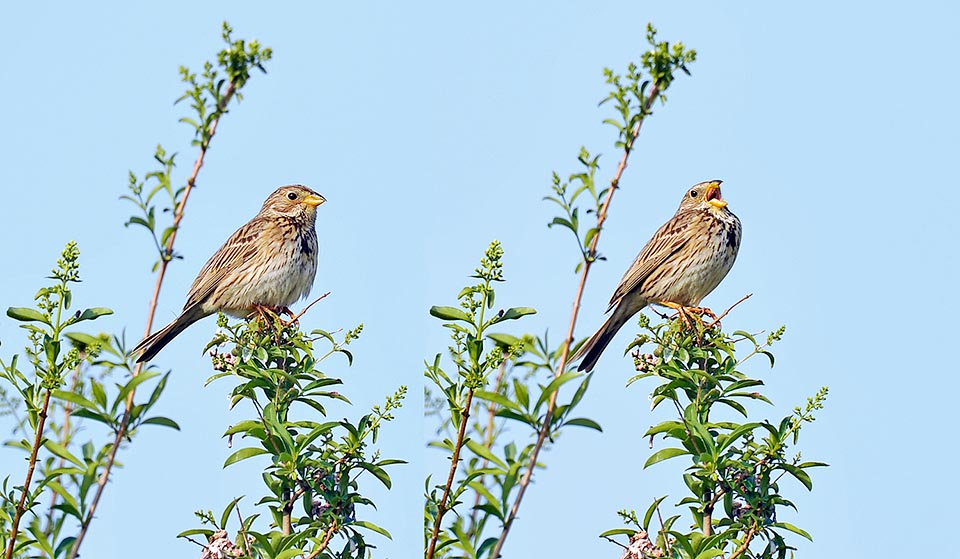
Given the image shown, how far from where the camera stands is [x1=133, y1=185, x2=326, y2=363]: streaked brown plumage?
6.66 m

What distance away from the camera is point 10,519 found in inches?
122

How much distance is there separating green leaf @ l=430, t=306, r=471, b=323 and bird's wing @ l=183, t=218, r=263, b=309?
12.3 ft

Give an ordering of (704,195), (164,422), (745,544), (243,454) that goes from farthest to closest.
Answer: (704,195), (243,454), (745,544), (164,422)

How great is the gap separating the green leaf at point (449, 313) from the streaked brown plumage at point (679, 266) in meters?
3.44

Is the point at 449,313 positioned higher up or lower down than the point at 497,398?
higher up

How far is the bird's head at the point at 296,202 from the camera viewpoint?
7.17 metres

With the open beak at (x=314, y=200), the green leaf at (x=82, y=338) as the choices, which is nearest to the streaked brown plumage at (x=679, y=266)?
the open beak at (x=314, y=200)

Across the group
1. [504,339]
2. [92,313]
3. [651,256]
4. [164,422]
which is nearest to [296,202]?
[651,256]

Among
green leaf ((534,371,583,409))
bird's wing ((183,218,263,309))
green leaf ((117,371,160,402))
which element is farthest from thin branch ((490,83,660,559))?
bird's wing ((183,218,263,309))

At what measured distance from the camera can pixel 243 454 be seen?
355cm

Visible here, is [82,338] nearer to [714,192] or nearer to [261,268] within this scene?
[261,268]

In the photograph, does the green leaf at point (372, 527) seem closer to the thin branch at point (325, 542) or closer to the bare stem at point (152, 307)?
the thin branch at point (325, 542)

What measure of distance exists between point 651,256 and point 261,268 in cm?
232

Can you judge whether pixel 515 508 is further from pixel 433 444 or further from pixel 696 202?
pixel 696 202
